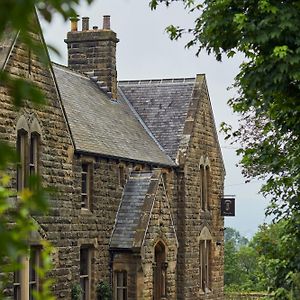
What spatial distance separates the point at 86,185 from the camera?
92.3ft

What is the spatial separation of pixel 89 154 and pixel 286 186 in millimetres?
10155

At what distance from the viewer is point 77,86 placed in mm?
33281

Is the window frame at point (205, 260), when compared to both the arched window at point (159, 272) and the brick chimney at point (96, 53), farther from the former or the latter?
the brick chimney at point (96, 53)

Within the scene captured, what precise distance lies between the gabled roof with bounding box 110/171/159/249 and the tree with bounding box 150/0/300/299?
10796 millimetres

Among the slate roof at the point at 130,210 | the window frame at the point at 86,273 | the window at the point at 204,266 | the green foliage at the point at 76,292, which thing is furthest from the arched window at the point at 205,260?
the green foliage at the point at 76,292

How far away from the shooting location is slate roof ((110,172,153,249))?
97.1ft

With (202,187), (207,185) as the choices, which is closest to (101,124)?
(202,187)

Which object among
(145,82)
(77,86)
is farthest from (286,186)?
(145,82)

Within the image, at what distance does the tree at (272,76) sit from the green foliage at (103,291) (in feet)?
35.6

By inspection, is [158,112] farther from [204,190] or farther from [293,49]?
[293,49]

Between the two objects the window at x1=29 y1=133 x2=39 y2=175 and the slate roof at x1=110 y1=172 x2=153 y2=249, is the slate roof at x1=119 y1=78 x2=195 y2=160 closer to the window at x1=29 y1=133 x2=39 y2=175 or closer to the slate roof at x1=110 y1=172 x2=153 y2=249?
the slate roof at x1=110 y1=172 x2=153 y2=249

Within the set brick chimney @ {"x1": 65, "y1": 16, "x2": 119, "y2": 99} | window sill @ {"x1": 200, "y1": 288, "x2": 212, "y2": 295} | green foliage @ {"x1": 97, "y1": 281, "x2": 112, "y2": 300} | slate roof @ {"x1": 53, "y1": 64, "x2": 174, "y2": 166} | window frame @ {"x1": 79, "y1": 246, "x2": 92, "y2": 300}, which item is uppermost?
brick chimney @ {"x1": 65, "y1": 16, "x2": 119, "y2": 99}

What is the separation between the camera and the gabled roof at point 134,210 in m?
29.5

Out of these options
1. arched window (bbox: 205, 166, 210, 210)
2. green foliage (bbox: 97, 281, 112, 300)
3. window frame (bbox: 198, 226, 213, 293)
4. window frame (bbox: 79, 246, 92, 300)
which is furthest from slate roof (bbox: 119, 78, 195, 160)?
window frame (bbox: 79, 246, 92, 300)
